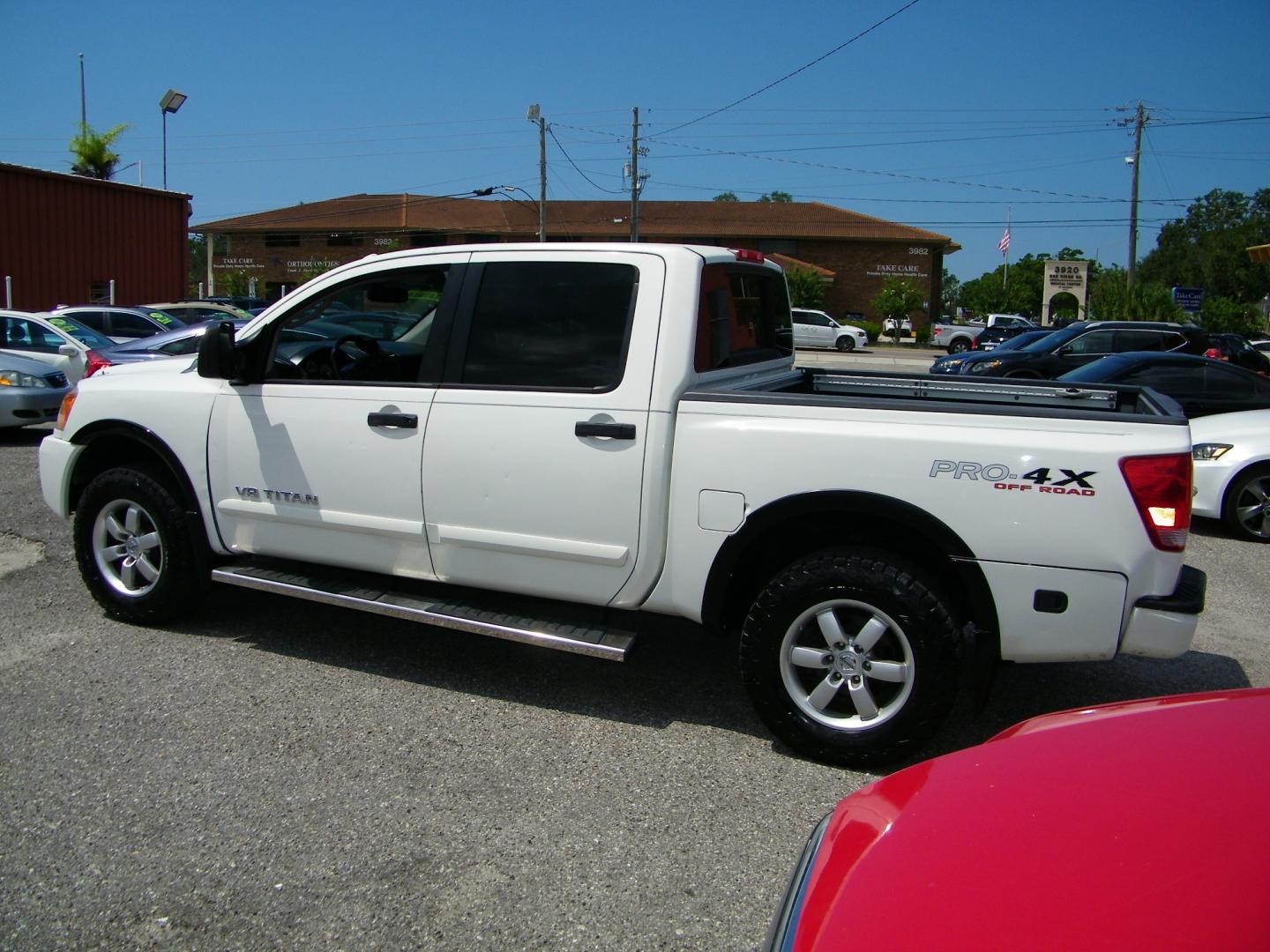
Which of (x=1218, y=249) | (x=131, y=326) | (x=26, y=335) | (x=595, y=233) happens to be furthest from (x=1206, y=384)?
(x=1218, y=249)

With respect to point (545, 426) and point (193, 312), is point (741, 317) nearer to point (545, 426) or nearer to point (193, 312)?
point (545, 426)

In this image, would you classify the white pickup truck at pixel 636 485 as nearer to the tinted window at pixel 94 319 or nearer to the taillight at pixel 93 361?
the taillight at pixel 93 361

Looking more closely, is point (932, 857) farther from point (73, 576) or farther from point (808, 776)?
point (73, 576)

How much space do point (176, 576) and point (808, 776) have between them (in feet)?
10.7

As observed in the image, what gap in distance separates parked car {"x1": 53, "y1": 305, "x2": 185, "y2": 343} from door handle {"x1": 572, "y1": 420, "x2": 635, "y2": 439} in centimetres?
1375

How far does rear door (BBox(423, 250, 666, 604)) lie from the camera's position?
4074 millimetres

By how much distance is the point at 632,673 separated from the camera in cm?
491

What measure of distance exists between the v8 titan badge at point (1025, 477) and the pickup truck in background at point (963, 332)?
42.7 metres

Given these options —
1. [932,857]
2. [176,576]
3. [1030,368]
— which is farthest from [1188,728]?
[1030,368]

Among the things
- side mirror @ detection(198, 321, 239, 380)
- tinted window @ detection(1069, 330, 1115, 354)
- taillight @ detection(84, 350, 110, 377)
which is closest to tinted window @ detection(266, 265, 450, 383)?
side mirror @ detection(198, 321, 239, 380)

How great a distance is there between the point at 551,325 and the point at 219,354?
1600 mm

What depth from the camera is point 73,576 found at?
628cm

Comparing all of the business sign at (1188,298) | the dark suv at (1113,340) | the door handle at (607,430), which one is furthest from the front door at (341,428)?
the business sign at (1188,298)

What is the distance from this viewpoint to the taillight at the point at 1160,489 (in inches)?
132
